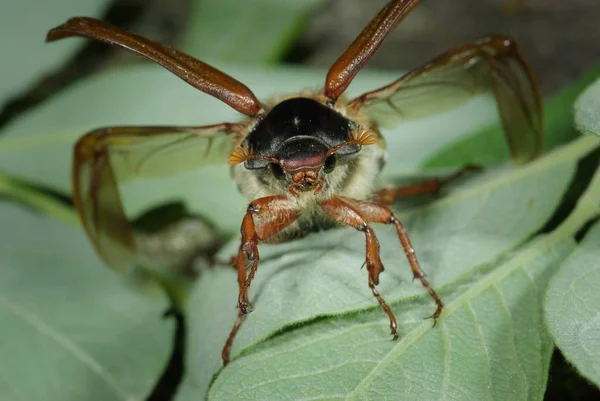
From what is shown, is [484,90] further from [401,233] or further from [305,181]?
[305,181]

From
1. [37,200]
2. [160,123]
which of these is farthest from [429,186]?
[37,200]

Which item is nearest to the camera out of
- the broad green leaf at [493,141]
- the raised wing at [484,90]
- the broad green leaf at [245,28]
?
the raised wing at [484,90]

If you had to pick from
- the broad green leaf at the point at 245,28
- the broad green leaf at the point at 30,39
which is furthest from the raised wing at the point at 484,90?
Answer: the broad green leaf at the point at 30,39

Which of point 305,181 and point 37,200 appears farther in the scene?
point 37,200

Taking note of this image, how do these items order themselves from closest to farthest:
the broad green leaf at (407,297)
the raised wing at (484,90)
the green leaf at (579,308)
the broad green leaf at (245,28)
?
the green leaf at (579,308) → the broad green leaf at (407,297) → the raised wing at (484,90) → the broad green leaf at (245,28)

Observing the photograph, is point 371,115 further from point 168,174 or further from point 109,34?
point 109,34

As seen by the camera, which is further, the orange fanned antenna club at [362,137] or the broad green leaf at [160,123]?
the broad green leaf at [160,123]

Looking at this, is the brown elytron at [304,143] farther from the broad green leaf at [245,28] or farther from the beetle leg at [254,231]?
the broad green leaf at [245,28]
